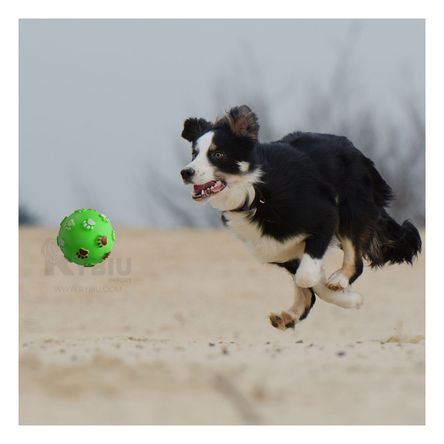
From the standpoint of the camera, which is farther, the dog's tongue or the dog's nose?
the dog's tongue

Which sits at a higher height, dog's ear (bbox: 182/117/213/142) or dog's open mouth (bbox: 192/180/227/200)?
dog's ear (bbox: 182/117/213/142)

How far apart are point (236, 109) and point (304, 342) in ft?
6.63

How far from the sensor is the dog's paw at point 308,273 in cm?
752

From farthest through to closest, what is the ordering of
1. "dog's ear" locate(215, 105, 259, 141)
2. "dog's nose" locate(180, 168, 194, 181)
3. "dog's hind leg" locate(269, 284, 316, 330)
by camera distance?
"dog's hind leg" locate(269, 284, 316, 330)
"dog's ear" locate(215, 105, 259, 141)
"dog's nose" locate(180, 168, 194, 181)

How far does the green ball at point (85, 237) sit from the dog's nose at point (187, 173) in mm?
1248

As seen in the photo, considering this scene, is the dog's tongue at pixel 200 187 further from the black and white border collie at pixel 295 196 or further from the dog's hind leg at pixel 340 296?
the dog's hind leg at pixel 340 296

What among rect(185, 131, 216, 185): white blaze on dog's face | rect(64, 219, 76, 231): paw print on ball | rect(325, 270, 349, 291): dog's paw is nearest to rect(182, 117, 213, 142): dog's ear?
rect(185, 131, 216, 185): white blaze on dog's face

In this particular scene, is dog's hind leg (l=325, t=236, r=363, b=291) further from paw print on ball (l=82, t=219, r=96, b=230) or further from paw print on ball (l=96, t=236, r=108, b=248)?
paw print on ball (l=82, t=219, r=96, b=230)

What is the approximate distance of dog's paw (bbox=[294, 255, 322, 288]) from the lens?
7.52 metres

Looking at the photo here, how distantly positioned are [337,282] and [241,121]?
5.39 ft

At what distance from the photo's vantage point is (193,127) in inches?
299

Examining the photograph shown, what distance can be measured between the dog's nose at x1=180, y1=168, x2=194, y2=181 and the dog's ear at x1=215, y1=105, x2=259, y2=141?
1.85 ft

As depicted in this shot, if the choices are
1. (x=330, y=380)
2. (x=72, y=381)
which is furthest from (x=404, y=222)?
(x=72, y=381)

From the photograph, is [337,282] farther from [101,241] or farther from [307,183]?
[101,241]
